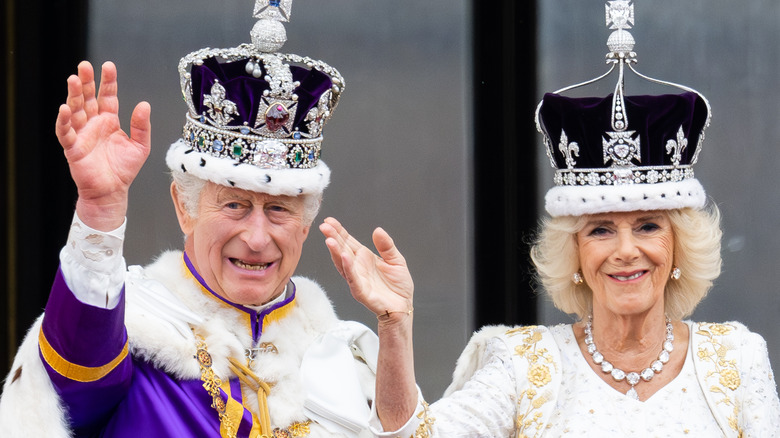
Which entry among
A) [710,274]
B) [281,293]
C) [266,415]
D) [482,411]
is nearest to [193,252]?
[281,293]

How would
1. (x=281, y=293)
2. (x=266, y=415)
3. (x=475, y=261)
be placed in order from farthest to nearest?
(x=475, y=261) < (x=281, y=293) < (x=266, y=415)

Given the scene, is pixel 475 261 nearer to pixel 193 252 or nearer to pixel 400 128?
pixel 400 128

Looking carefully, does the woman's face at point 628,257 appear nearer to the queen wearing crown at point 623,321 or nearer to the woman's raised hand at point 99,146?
the queen wearing crown at point 623,321

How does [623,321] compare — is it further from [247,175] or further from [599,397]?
[247,175]

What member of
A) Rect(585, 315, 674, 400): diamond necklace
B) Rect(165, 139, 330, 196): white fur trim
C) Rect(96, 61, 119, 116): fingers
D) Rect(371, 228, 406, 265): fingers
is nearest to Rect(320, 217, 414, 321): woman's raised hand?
Rect(371, 228, 406, 265): fingers

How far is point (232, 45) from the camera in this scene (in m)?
4.70

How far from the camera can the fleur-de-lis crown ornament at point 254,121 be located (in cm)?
316

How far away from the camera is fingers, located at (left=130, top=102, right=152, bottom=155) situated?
8.80 ft

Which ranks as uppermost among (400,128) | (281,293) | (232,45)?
(232,45)

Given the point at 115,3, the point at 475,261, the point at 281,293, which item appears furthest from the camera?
the point at 475,261

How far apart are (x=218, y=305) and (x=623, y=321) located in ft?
3.90

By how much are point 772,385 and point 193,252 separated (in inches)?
67.5

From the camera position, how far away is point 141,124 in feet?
8.88

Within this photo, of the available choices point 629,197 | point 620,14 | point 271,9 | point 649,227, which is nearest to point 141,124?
point 271,9
